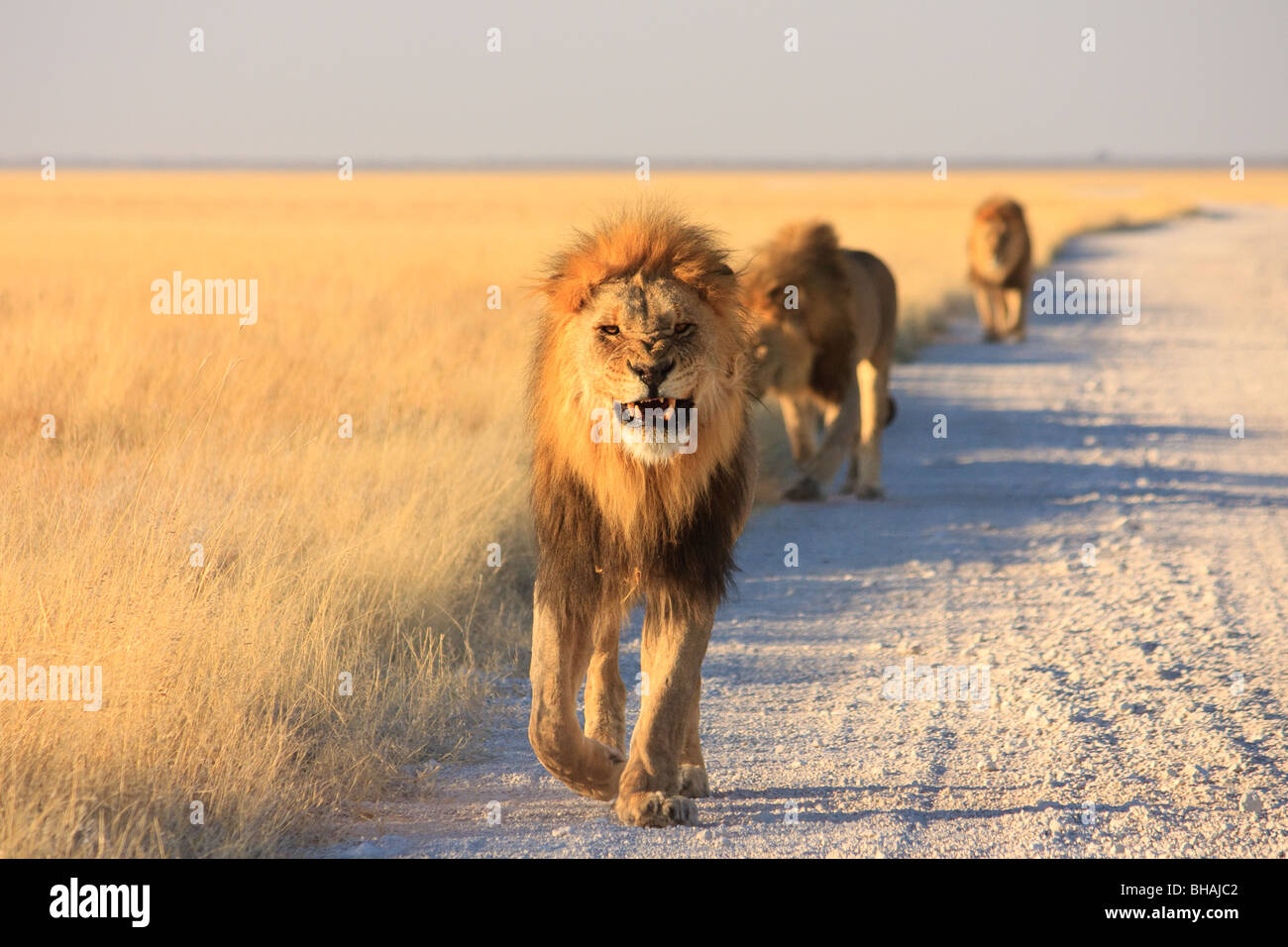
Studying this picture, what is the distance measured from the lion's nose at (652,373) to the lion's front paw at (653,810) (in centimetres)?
129

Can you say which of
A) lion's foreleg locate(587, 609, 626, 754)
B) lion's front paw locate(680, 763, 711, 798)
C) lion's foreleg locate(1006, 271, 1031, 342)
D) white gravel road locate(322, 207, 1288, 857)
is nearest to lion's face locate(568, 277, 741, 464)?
lion's foreleg locate(587, 609, 626, 754)

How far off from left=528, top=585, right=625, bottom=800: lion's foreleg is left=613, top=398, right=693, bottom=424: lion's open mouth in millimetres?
713

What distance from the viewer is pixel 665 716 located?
4.49m

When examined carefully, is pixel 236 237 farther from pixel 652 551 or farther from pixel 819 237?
pixel 652 551

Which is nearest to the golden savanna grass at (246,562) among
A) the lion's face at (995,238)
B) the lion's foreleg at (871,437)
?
the lion's foreleg at (871,437)

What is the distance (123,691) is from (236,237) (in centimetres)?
2980

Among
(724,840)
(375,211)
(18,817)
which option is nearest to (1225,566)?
(724,840)

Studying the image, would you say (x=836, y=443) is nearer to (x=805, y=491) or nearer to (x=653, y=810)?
(x=805, y=491)

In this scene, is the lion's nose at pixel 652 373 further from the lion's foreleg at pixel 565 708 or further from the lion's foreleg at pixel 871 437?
the lion's foreleg at pixel 871 437

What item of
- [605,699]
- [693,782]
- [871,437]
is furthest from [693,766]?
[871,437]

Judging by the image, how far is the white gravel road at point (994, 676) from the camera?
4535mm

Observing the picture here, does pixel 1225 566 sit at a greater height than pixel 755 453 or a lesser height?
lesser

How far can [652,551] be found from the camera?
4.55 meters

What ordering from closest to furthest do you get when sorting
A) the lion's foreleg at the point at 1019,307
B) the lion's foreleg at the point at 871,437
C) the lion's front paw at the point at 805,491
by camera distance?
the lion's front paw at the point at 805,491
the lion's foreleg at the point at 871,437
the lion's foreleg at the point at 1019,307
